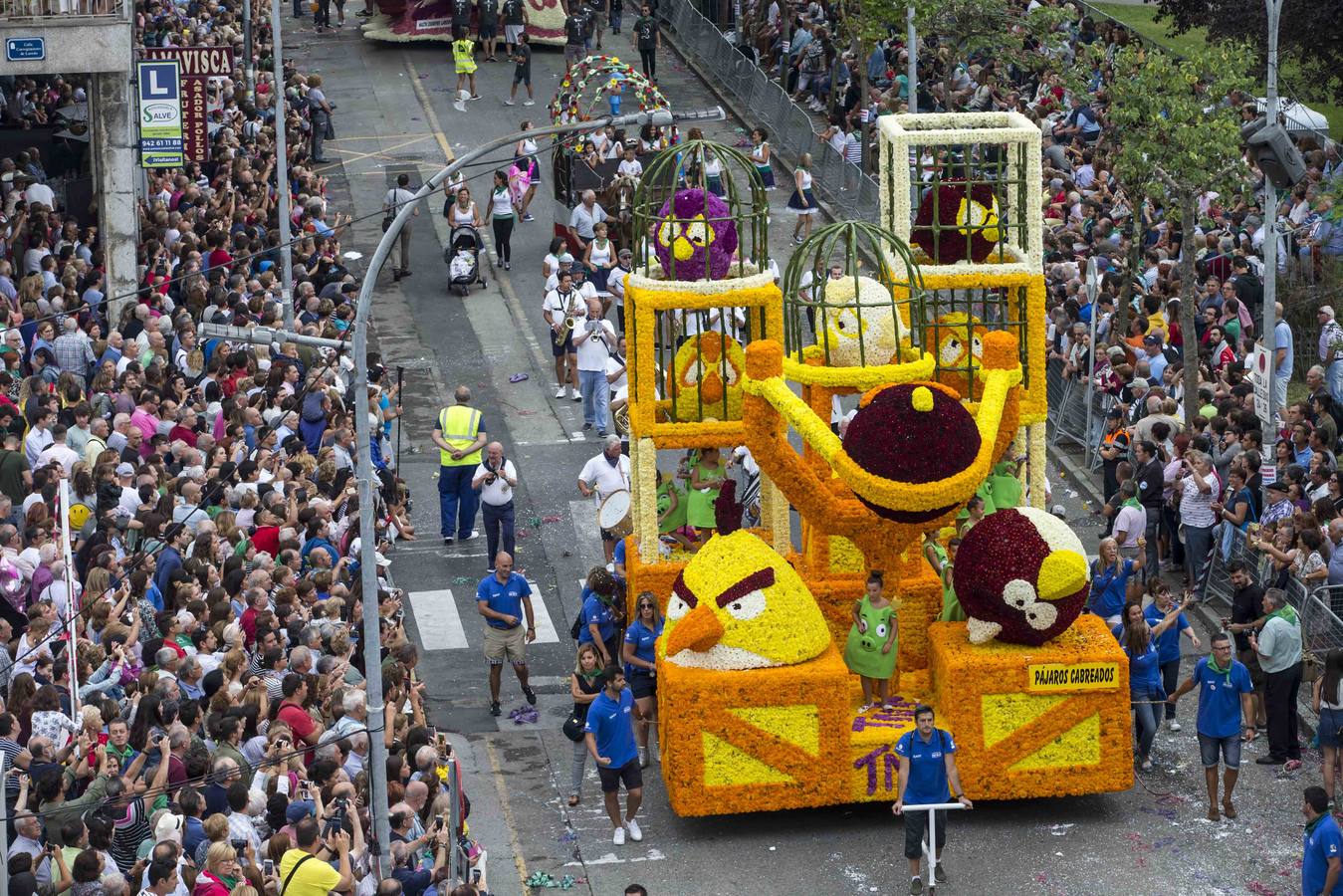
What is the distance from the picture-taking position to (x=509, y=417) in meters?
31.5

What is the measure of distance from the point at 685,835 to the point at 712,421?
3969 millimetres

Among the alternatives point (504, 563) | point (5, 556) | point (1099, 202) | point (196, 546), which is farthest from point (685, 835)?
point (1099, 202)

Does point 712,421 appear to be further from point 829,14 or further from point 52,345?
point 829,14

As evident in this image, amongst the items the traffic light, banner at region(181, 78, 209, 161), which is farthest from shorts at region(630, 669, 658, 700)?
banner at region(181, 78, 209, 161)

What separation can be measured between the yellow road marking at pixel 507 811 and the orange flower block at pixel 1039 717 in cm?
364

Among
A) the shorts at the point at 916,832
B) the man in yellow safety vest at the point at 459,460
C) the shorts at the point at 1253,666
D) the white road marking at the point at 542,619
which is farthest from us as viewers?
the man in yellow safety vest at the point at 459,460

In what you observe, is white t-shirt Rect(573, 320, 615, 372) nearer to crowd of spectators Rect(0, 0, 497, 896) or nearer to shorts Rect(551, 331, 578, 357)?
shorts Rect(551, 331, 578, 357)

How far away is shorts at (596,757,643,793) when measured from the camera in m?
20.1

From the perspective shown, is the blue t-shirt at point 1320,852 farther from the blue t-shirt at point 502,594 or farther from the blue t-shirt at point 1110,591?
the blue t-shirt at point 502,594

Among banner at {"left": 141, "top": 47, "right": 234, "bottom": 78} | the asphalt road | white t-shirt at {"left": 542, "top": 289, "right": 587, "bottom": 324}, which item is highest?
banner at {"left": 141, "top": 47, "right": 234, "bottom": 78}

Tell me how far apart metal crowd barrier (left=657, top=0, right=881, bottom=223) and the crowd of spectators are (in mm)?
9870

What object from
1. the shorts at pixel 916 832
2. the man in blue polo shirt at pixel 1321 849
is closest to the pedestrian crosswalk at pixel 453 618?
the shorts at pixel 916 832

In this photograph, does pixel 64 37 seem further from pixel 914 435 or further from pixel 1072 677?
pixel 1072 677

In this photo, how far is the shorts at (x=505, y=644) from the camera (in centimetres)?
2284
